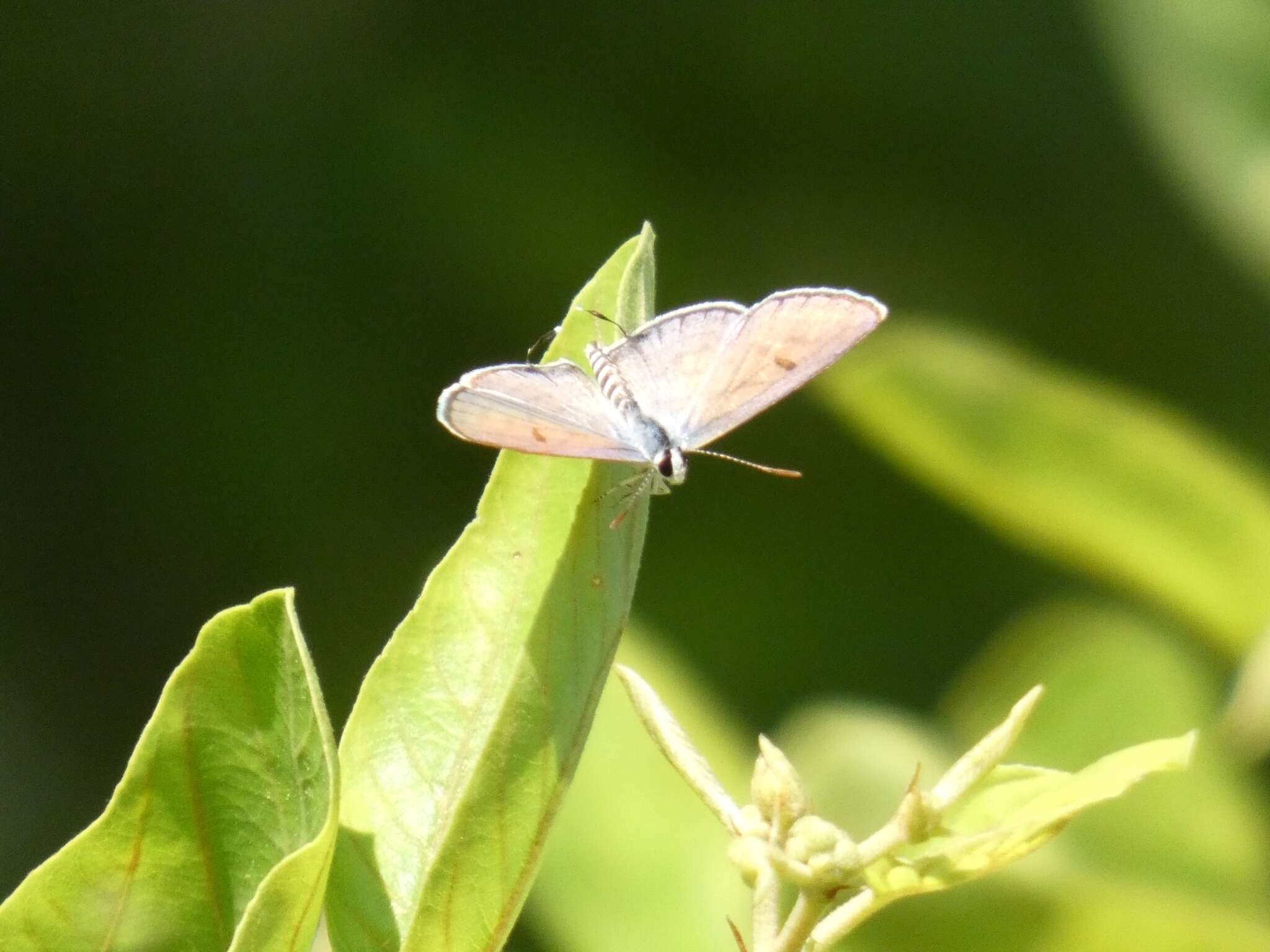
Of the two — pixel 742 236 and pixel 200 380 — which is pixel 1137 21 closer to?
pixel 742 236

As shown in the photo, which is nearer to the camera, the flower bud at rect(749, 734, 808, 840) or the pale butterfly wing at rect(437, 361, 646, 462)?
the flower bud at rect(749, 734, 808, 840)

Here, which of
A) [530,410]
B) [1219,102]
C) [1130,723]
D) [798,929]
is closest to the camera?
[798,929]

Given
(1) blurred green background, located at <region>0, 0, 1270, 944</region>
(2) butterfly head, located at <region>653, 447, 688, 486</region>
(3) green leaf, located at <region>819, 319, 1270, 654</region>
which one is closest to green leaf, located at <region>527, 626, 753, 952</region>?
(2) butterfly head, located at <region>653, 447, 688, 486</region>

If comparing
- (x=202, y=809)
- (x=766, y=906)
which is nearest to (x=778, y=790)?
(x=766, y=906)

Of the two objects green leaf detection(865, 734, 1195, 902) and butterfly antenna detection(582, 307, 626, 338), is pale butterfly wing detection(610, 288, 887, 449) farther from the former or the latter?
green leaf detection(865, 734, 1195, 902)

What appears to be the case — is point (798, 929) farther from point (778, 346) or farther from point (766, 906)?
point (778, 346)
